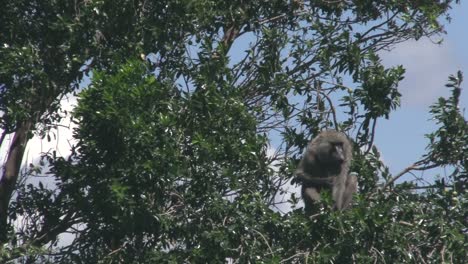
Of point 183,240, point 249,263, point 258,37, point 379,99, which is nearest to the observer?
point 249,263

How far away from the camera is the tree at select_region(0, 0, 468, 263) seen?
12031 millimetres

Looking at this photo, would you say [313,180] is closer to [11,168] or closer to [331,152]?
[331,152]

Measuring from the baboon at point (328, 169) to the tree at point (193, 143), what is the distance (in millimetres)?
203

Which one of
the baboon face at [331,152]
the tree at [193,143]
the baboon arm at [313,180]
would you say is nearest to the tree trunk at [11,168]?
the tree at [193,143]

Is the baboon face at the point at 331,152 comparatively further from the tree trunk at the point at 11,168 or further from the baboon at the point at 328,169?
the tree trunk at the point at 11,168

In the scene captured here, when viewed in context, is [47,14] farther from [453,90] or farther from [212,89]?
[453,90]

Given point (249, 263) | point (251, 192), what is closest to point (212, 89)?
point (251, 192)

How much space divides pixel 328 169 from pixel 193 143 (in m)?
3.01

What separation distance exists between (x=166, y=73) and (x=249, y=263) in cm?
301

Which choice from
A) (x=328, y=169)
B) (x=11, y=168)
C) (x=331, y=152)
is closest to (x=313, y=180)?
(x=328, y=169)

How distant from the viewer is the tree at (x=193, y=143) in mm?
12031

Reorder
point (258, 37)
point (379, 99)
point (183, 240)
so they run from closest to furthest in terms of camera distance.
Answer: point (183, 240)
point (379, 99)
point (258, 37)

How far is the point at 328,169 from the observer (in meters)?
15.1

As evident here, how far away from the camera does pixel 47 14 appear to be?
45.2 feet
